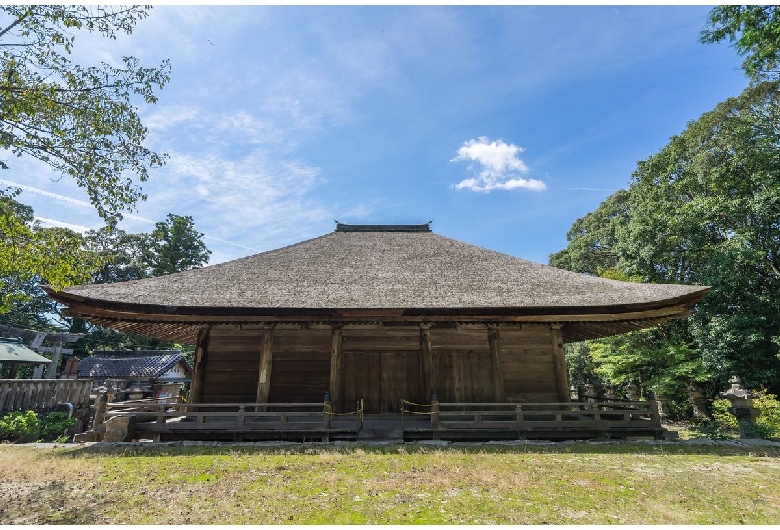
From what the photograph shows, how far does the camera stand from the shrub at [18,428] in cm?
1154

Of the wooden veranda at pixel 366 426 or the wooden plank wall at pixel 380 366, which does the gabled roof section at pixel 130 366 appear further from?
the wooden plank wall at pixel 380 366

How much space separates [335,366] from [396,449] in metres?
3.53

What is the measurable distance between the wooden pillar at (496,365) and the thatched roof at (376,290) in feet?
5.52

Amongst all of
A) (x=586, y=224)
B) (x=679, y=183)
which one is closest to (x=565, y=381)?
(x=679, y=183)

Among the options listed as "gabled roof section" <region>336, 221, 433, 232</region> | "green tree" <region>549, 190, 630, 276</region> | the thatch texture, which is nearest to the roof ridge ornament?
"gabled roof section" <region>336, 221, 433, 232</region>

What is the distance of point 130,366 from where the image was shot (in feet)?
96.2

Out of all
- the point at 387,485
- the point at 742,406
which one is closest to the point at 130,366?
the point at 387,485

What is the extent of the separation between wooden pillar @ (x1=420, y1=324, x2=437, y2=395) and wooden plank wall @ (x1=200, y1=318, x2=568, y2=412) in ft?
0.10

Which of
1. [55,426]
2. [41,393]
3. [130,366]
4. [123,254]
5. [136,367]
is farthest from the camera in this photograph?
[123,254]

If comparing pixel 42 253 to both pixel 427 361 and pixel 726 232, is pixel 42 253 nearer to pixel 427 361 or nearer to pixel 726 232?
pixel 427 361

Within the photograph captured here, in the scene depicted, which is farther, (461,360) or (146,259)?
(146,259)

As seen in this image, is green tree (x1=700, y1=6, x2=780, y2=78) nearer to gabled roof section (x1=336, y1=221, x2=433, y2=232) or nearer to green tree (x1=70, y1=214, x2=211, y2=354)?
gabled roof section (x1=336, y1=221, x2=433, y2=232)

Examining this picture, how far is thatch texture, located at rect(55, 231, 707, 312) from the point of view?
33.2 feet

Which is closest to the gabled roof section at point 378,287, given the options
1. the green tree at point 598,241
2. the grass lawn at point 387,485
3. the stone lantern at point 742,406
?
the grass lawn at point 387,485
